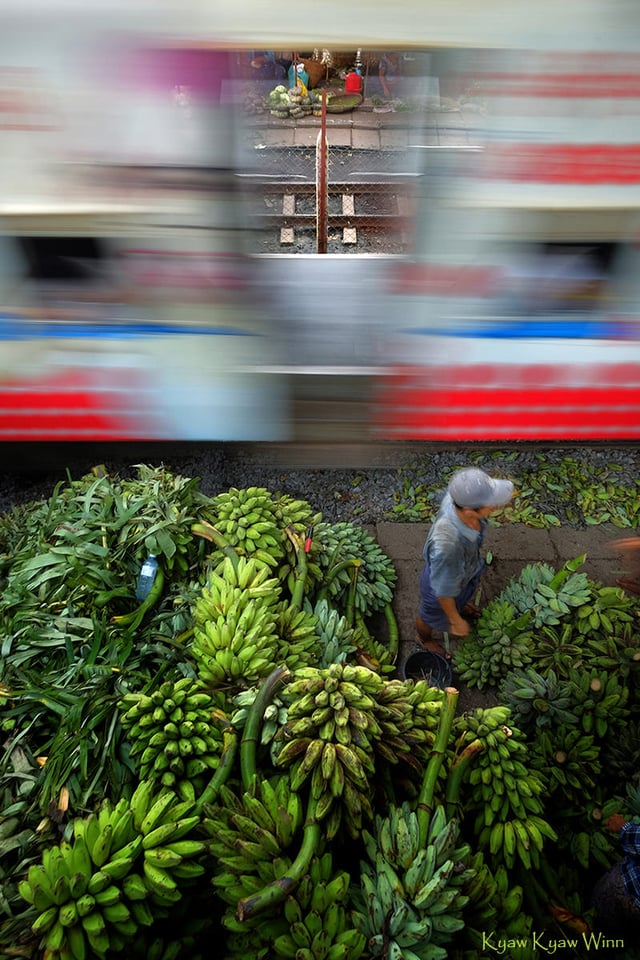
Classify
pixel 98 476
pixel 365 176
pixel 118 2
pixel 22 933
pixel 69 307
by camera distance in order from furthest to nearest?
pixel 365 176, pixel 98 476, pixel 69 307, pixel 118 2, pixel 22 933

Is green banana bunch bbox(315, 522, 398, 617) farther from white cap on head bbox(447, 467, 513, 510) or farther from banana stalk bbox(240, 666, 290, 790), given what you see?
banana stalk bbox(240, 666, 290, 790)

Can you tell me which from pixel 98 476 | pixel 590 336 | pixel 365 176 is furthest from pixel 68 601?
pixel 365 176

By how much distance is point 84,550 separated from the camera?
2.49 metres

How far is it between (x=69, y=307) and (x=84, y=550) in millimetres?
930

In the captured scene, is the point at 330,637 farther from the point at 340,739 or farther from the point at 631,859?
the point at 631,859

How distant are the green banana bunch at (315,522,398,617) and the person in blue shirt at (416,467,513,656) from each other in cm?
27

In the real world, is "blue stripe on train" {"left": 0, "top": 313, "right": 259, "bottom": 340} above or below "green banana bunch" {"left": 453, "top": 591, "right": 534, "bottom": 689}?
above

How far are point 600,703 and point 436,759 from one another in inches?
40.9

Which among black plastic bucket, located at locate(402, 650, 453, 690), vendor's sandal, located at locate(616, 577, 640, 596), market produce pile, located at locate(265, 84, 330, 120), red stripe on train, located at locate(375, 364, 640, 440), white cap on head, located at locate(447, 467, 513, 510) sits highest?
market produce pile, located at locate(265, 84, 330, 120)

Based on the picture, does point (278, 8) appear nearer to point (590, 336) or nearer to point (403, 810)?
point (590, 336)

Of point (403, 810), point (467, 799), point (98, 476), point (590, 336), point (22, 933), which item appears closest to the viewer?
point (22, 933)

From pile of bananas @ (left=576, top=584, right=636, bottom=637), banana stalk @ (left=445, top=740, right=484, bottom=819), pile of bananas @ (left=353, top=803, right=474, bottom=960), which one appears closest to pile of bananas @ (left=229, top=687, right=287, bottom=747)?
pile of bananas @ (left=353, top=803, right=474, bottom=960)

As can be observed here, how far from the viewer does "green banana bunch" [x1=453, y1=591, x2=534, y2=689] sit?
2.96 m

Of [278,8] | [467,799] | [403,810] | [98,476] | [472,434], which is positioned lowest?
[467,799]
